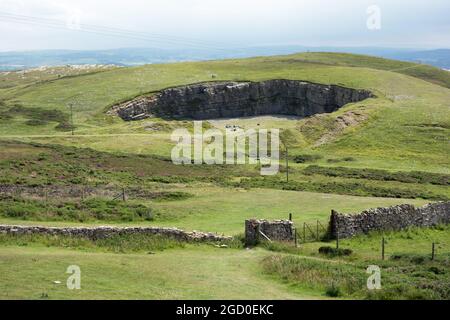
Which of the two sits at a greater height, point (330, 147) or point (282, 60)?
point (282, 60)

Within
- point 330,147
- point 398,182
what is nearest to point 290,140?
point 330,147

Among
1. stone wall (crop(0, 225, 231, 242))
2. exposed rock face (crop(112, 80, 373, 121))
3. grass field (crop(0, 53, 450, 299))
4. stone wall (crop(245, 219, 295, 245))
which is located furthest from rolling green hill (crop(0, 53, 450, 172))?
stone wall (crop(0, 225, 231, 242))

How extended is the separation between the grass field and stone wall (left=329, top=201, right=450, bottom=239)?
869 millimetres

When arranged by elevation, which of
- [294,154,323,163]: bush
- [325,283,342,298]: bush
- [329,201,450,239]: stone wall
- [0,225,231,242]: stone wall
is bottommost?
[294,154,323,163]: bush

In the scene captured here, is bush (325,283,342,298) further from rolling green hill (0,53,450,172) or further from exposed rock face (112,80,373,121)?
exposed rock face (112,80,373,121)

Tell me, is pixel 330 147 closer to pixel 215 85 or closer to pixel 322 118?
pixel 322 118

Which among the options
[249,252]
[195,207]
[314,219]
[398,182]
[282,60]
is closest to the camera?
[249,252]

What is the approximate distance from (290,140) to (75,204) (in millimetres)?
55604

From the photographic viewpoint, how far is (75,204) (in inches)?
1759

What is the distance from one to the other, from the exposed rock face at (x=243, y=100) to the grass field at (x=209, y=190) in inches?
157

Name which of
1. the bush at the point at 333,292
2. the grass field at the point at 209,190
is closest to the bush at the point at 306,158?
the grass field at the point at 209,190

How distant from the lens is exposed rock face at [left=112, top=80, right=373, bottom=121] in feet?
421

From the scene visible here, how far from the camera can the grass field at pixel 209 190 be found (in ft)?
84.8

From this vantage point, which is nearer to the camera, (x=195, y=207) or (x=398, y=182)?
(x=195, y=207)
